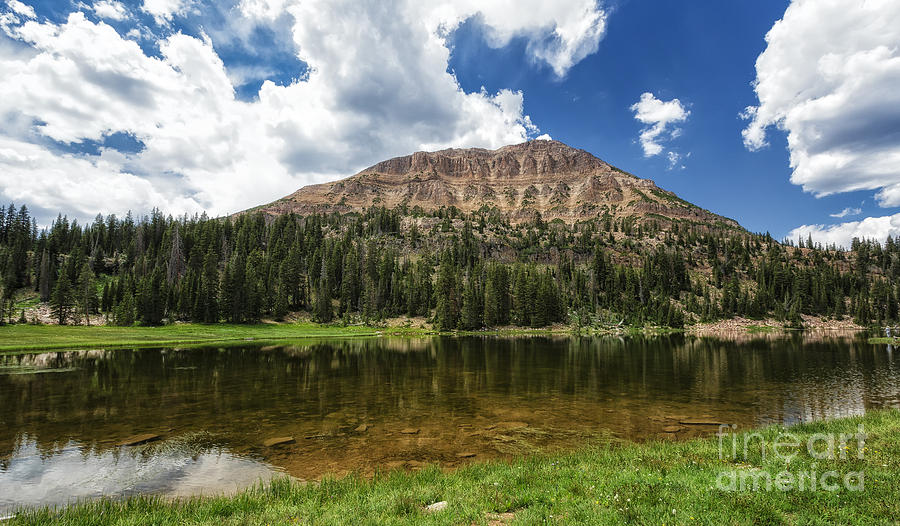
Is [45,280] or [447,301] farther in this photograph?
[447,301]

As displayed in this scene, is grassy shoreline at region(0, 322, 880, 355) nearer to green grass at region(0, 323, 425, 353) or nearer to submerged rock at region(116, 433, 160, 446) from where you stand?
green grass at region(0, 323, 425, 353)

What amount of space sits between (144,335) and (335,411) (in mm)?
74486

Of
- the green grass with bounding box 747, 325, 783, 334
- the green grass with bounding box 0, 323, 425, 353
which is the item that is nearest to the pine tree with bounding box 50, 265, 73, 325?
the green grass with bounding box 0, 323, 425, 353

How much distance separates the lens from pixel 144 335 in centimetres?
7638

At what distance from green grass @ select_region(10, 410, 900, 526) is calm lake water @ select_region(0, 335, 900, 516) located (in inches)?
102

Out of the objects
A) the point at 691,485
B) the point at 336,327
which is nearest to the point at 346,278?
the point at 336,327

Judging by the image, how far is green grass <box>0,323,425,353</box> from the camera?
60.8 meters

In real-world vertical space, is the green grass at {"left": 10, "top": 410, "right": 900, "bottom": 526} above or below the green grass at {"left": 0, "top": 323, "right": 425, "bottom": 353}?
above

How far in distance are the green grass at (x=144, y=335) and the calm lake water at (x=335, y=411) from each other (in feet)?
65.1

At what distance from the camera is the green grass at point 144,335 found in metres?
60.8

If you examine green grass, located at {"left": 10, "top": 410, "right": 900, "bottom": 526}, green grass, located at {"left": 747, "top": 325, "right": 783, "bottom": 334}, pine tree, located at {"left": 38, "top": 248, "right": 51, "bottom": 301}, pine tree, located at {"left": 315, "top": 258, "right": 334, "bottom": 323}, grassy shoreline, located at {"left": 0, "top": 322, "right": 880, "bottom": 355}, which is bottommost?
green grass, located at {"left": 747, "top": 325, "right": 783, "bottom": 334}

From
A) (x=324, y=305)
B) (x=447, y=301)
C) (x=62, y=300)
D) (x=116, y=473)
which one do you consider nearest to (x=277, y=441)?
(x=116, y=473)

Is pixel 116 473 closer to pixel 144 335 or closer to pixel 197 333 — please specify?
pixel 144 335

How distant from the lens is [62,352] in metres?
53.8
